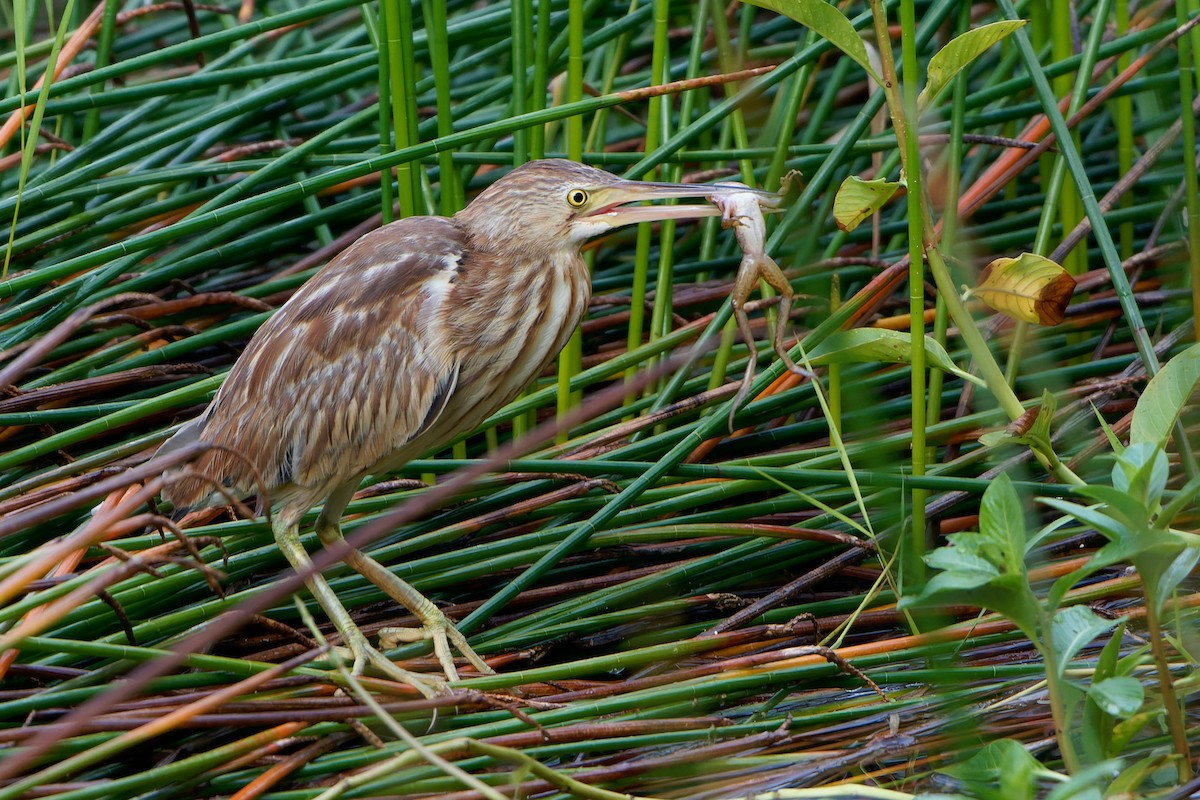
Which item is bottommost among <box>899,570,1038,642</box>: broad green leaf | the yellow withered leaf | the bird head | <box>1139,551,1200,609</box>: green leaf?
<box>1139,551,1200,609</box>: green leaf

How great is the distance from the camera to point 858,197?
1.71m

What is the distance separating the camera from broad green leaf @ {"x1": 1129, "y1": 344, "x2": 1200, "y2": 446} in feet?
5.26

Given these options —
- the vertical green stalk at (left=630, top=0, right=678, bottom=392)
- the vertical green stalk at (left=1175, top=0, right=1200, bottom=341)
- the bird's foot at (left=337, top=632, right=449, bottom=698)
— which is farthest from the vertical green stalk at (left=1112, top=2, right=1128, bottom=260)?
the bird's foot at (left=337, top=632, right=449, bottom=698)

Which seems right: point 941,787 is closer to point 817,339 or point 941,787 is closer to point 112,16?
point 817,339

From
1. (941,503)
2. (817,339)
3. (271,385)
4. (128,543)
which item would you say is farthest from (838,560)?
(128,543)

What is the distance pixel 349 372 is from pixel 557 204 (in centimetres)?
50

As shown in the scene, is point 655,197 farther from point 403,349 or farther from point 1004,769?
point 1004,769

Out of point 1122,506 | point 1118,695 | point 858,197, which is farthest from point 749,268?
point 1118,695

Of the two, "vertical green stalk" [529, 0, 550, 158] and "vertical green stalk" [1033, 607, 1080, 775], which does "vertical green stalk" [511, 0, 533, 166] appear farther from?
"vertical green stalk" [1033, 607, 1080, 775]

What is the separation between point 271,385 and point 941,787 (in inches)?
55.1

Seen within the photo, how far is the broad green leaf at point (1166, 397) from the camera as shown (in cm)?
160

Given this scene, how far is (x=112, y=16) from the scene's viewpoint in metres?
2.79

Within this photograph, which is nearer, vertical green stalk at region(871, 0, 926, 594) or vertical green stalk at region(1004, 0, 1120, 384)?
vertical green stalk at region(871, 0, 926, 594)

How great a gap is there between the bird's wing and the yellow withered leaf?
1.00m
